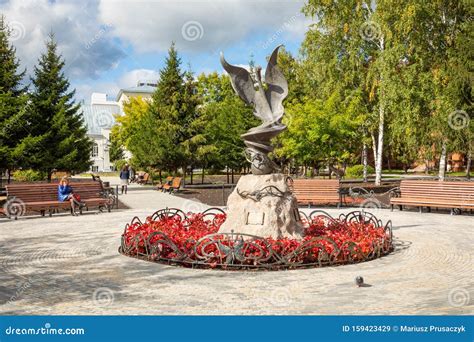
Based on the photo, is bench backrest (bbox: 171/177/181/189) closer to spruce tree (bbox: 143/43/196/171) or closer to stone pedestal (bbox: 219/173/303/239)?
spruce tree (bbox: 143/43/196/171)

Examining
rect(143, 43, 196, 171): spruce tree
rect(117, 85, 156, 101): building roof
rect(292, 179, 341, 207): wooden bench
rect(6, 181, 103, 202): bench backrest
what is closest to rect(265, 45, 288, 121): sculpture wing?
rect(292, 179, 341, 207): wooden bench

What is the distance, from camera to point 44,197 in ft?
49.4

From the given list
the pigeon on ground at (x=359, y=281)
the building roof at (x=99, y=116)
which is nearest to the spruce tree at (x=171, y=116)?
the pigeon on ground at (x=359, y=281)

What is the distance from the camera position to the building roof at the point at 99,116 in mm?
84125

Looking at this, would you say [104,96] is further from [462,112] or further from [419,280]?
[419,280]

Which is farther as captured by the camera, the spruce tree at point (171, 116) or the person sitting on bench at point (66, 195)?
the spruce tree at point (171, 116)

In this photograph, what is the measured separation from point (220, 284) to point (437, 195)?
1085 cm

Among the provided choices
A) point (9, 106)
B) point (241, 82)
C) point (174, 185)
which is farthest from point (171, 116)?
point (241, 82)

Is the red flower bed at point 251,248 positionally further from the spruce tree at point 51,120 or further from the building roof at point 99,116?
the building roof at point 99,116

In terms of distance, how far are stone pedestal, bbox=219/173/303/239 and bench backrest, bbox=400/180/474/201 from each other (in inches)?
309

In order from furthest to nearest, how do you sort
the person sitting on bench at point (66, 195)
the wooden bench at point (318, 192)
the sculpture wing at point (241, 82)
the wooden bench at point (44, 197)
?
the wooden bench at point (318, 192) → the person sitting on bench at point (66, 195) → the wooden bench at point (44, 197) → the sculpture wing at point (241, 82)

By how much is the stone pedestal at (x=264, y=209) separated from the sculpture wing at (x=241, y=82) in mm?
1782

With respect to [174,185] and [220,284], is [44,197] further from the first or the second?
[174,185]

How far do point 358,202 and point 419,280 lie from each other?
10720 millimetres
